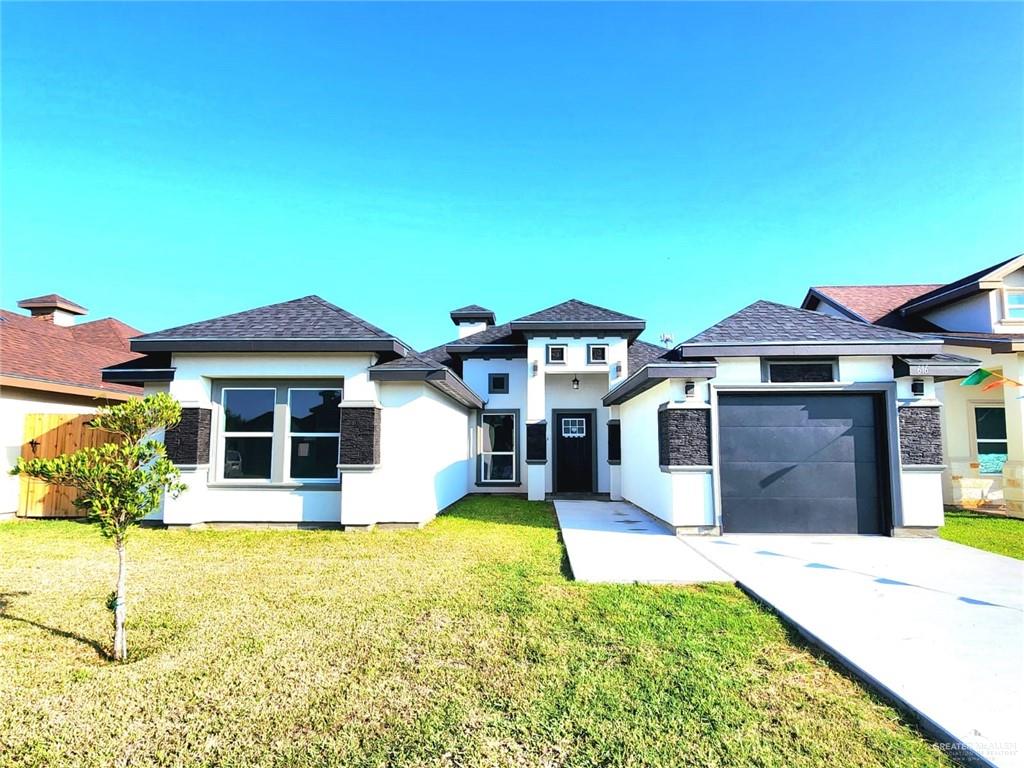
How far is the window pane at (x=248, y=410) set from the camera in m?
8.08

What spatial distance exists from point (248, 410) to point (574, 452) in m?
8.73

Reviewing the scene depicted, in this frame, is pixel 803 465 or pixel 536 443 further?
pixel 536 443

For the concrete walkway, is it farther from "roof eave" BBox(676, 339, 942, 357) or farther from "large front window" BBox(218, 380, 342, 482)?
"large front window" BBox(218, 380, 342, 482)

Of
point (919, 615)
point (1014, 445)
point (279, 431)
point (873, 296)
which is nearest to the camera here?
point (919, 615)

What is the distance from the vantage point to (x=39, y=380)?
941 cm

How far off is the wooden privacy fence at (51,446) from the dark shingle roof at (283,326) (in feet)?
10.1

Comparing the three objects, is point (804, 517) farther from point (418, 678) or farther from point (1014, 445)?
point (418, 678)

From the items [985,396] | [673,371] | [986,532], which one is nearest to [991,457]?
[985,396]

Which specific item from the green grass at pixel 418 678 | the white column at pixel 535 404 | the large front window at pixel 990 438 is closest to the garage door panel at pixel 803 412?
the green grass at pixel 418 678

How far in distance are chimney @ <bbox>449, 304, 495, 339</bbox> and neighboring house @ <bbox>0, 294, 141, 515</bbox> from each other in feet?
31.3

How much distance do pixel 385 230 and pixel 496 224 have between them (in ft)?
12.5

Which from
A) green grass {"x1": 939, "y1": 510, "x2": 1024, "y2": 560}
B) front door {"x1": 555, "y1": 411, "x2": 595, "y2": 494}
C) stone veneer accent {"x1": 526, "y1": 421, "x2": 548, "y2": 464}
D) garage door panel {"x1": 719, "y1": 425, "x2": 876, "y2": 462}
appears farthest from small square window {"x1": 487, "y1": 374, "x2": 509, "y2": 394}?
green grass {"x1": 939, "y1": 510, "x2": 1024, "y2": 560}

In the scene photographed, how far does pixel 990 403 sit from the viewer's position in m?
11.0

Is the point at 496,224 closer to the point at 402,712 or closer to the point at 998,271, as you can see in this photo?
the point at 998,271
